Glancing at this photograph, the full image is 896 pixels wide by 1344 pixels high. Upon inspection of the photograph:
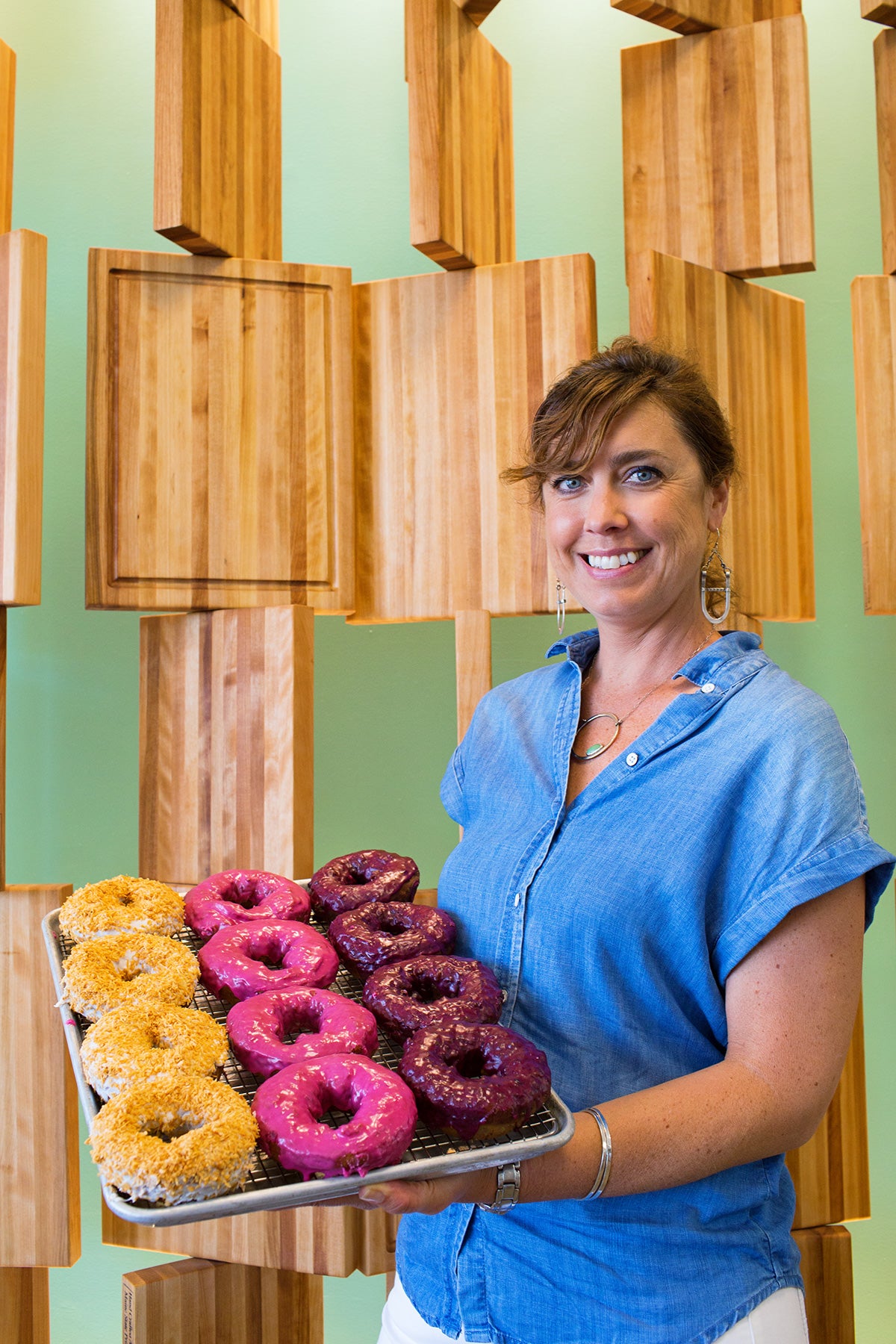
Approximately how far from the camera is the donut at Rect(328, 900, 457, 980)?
3.33 ft

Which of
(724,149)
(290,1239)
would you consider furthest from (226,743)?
(724,149)

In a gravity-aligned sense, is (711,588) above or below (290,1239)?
above

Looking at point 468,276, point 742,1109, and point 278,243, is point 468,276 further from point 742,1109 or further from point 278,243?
point 742,1109

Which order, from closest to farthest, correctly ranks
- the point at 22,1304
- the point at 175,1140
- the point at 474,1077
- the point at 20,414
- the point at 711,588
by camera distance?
1. the point at 175,1140
2. the point at 474,1077
3. the point at 711,588
4. the point at 20,414
5. the point at 22,1304

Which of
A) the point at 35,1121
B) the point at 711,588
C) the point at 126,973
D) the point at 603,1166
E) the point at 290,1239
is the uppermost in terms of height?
the point at 711,588

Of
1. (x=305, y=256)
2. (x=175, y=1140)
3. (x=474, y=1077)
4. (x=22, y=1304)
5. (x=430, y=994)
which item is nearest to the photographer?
(x=175, y=1140)

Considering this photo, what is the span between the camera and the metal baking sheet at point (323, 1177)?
67 centimetres

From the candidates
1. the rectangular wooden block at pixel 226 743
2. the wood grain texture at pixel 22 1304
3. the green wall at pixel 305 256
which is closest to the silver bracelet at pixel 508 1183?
the rectangular wooden block at pixel 226 743

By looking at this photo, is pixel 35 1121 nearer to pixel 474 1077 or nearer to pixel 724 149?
pixel 474 1077

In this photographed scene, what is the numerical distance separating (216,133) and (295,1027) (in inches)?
54.1

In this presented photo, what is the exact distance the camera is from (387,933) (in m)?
1.06

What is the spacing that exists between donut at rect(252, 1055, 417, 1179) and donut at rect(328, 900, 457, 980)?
169mm

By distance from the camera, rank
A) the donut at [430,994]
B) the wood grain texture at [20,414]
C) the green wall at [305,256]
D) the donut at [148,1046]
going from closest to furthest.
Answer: the donut at [148,1046]
the donut at [430,994]
the wood grain texture at [20,414]
the green wall at [305,256]

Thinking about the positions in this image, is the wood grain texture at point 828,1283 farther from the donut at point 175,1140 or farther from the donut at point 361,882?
the donut at point 175,1140
